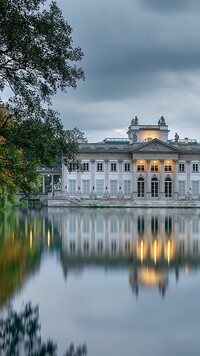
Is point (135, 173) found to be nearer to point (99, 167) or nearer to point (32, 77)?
point (99, 167)

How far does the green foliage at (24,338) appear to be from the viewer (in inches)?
348

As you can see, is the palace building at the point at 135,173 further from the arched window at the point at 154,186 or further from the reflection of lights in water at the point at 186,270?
the reflection of lights in water at the point at 186,270

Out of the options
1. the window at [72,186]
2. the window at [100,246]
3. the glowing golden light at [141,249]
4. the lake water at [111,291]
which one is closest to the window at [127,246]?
the lake water at [111,291]

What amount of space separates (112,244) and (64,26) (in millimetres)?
11767

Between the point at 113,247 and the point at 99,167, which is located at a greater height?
the point at 99,167

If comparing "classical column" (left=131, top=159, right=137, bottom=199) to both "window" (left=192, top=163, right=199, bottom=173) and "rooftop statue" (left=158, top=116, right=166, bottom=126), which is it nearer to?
"window" (left=192, top=163, right=199, bottom=173)

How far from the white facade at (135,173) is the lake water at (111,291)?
54.1 metres

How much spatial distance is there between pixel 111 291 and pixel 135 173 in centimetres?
6625

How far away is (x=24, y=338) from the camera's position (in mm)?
9641

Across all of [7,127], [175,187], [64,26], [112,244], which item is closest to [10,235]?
[112,244]

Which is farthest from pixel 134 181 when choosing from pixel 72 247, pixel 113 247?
pixel 113 247

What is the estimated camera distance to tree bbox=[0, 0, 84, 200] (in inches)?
558

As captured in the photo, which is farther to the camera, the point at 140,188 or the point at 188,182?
the point at 188,182

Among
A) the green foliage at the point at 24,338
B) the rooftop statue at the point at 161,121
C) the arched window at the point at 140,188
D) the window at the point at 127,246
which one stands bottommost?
the green foliage at the point at 24,338
